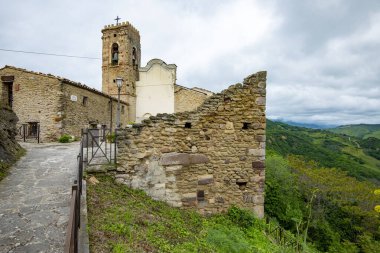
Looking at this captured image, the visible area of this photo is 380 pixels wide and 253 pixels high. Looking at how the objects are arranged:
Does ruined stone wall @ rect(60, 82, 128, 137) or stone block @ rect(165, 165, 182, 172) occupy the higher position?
ruined stone wall @ rect(60, 82, 128, 137)

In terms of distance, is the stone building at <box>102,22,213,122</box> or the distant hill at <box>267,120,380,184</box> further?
the distant hill at <box>267,120,380,184</box>

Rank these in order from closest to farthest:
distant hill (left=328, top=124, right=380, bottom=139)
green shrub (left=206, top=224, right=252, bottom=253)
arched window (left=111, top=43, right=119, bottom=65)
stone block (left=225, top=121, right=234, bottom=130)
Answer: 1. green shrub (left=206, top=224, right=252, bottom=253)
2. stone block (left=225, top=121, right=234, bottom=130)
3. arched window (left=111, top=43, right=119, bottom=65)
4. distant hill (left=328, top=124, right=380, bottom=139)

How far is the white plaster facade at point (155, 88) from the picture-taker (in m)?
26.7

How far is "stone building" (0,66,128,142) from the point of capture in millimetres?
15055

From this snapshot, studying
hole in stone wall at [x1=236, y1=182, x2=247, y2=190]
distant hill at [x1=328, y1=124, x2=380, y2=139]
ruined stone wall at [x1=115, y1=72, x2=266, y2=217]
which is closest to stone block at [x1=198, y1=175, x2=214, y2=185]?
ruined stone wall at [x1=115, y1=72, x2=266, y2=217]

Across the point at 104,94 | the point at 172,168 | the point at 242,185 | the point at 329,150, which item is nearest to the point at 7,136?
the point at 172,168

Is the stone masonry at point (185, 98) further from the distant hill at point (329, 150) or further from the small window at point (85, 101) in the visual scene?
the distant hill at point (329, 150)

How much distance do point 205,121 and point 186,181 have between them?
1.80 metres

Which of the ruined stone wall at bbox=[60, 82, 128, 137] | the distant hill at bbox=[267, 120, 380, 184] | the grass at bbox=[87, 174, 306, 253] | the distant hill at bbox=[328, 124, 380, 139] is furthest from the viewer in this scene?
→ the distant hill at bbox=[328, 124, 380, 139]

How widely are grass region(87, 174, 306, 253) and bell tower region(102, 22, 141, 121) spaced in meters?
20.0

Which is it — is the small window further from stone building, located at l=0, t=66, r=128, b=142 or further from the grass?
the grass

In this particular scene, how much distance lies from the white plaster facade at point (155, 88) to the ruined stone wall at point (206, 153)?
1915cm

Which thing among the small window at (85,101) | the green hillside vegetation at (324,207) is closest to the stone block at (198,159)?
the green hillside vegetation at (324,207)

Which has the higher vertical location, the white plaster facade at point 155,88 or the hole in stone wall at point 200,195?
the white plaster facade at point 155,88
